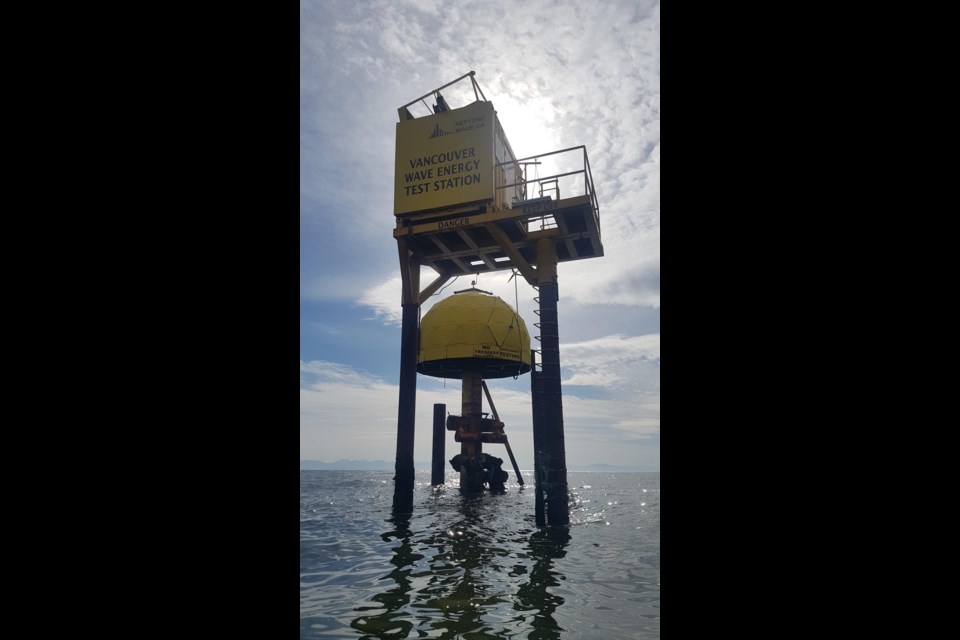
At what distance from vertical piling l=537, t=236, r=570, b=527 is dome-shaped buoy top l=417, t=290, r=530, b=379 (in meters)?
4.32

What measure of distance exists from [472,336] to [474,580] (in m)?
11.5

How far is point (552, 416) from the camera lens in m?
14.4

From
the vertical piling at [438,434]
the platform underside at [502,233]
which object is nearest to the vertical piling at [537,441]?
the platform underside at [502,233]

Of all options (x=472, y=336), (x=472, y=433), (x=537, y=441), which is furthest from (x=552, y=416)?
(x=472, y=433)

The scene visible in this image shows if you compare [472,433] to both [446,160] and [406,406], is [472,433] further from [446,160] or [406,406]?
[446,160]

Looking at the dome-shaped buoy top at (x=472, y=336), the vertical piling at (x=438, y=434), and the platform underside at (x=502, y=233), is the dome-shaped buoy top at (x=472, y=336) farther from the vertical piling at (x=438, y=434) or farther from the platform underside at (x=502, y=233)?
the vertical piling at (x=438, y=434)

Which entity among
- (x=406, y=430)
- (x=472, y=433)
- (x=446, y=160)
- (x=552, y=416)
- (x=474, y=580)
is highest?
(x=446, y=160)

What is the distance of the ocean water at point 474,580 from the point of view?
6262 millimetres

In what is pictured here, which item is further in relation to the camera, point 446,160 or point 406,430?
point 446,160
